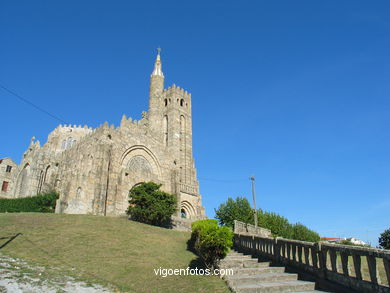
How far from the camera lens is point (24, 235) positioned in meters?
13.5

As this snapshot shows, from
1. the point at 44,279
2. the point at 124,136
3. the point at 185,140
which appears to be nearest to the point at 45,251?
the point at 44,279

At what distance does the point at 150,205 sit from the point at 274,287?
20.0 meters

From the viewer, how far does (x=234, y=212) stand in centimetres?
4134

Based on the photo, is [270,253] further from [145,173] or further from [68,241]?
[145,173]

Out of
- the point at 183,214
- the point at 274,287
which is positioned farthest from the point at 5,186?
the point at 274,287

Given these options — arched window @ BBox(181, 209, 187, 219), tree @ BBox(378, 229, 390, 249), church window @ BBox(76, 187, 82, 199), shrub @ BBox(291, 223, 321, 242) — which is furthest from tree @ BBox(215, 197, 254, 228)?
church window @ BBox(76, 187, 82, 199)

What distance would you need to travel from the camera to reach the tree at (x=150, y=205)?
26.2m

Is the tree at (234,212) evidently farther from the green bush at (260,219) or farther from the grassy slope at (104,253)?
the grassy slope at (104,253)

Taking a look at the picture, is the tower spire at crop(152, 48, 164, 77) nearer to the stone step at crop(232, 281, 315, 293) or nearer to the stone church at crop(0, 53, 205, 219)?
the stone church at crop(0, 53, 205, 219)

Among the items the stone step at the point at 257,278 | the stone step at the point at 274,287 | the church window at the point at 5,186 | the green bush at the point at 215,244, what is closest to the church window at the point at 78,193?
the green bush at the point at 215,244

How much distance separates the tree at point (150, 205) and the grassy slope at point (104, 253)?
24.7 feet

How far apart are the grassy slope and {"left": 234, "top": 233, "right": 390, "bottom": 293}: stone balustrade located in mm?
3039

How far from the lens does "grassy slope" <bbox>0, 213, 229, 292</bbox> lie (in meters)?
8.52

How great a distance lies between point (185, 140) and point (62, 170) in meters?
19.8
